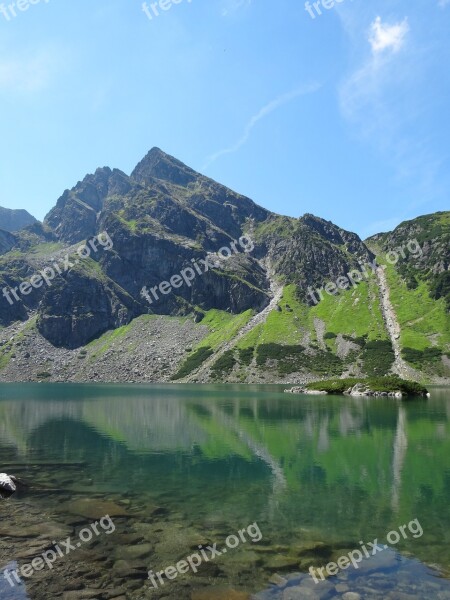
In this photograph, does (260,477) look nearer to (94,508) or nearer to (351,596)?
(94,508)

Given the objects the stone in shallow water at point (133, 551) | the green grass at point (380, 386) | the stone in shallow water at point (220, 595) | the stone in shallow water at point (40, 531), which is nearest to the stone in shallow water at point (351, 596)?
the stone in shallow water at point (220, 595)

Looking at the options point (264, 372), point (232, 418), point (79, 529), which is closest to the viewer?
point (79, 529)

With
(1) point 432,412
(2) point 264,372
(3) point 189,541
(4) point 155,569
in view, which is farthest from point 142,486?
(2) point 264,372

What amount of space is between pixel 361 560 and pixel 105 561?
10.4m

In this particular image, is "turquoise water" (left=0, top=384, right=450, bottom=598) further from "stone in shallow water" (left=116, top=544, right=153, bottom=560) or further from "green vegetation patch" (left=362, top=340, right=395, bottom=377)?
"green vegetation patch" (left=362, top=340, right=395, bottom=377)

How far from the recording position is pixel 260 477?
31.2 meters

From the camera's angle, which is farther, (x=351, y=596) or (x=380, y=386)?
(x=380, y=386)

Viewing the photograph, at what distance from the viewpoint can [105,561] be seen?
667 inches

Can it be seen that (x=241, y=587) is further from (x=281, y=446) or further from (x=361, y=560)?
(x=281, y=446)

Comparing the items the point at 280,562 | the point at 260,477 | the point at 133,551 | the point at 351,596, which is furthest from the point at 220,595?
the point at 260,477

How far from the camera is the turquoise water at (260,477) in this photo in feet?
63.9

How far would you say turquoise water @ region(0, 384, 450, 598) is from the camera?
63.9ft

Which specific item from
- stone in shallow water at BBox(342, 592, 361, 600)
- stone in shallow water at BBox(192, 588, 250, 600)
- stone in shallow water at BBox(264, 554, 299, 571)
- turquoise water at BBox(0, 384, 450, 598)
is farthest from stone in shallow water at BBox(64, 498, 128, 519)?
stone in shallow water at BBox(342, 592, 361, 600)

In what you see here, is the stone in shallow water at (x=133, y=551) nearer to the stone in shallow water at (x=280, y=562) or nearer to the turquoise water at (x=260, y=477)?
the turquoise water at (x=260, y=477)
